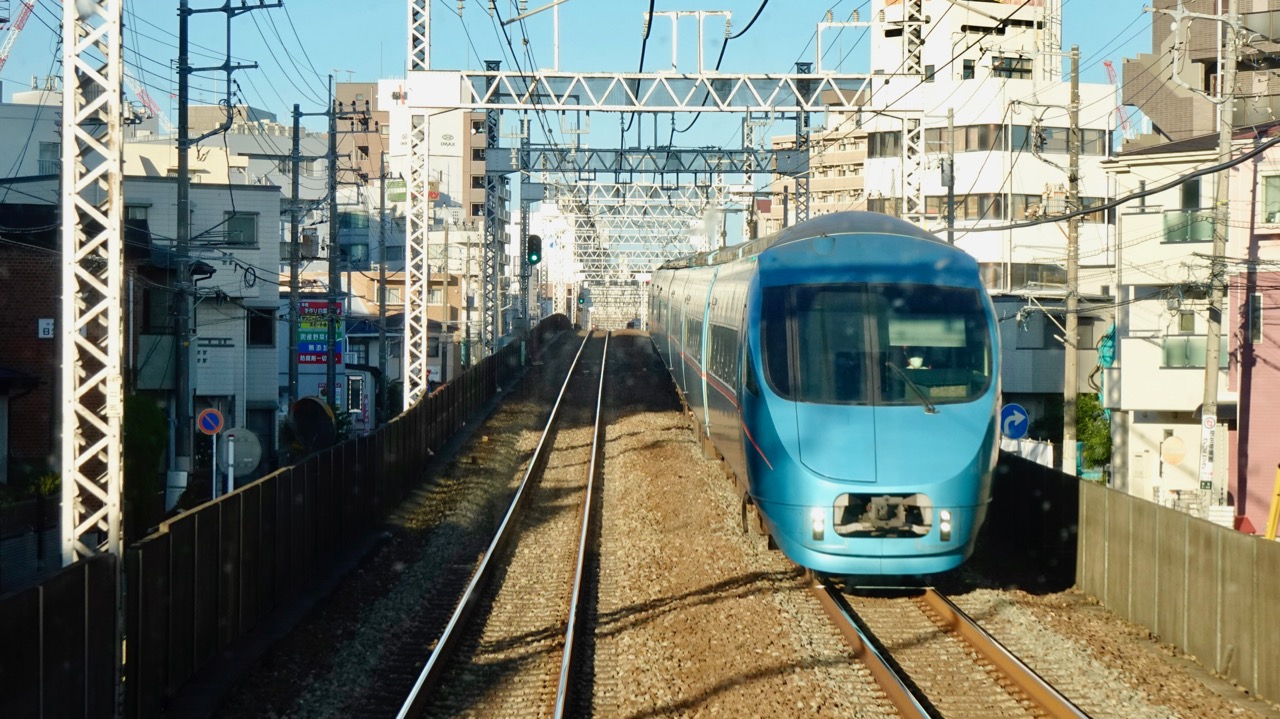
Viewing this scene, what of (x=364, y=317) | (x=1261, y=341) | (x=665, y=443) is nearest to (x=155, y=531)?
(x=665, y=443)

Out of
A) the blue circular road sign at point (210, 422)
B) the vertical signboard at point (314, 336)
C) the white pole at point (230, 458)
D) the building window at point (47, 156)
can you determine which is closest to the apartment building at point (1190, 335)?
the white pole at point (230, 458)

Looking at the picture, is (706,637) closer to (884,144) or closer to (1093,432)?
(1093,432)

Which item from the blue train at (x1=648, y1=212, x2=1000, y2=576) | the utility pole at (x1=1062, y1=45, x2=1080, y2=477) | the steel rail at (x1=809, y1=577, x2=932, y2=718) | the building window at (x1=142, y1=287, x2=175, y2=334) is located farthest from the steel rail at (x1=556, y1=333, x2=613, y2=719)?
the building window at (x1=142, y1=287, x2=175, y2=334)

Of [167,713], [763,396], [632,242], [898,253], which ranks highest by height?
[632,242]

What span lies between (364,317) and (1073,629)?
32393 mm

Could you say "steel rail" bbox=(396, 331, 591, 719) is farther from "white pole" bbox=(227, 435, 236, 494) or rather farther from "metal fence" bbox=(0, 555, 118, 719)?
"white pole" bbox=(227, 435, 236, 494)

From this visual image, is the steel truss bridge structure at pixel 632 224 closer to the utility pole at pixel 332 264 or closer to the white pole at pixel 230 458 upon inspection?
the utility pole at pixel 332 264

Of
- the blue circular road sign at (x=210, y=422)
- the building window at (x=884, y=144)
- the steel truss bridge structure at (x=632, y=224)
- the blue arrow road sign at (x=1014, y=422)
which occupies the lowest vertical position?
the blue circular road sign at (x=210, y=422)

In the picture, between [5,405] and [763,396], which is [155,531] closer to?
[763,396]

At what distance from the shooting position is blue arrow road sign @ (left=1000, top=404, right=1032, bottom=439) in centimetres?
1483

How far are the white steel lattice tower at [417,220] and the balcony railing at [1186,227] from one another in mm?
14286

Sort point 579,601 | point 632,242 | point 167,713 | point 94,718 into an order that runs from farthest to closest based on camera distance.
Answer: point 632,242, point 579,601, point 167,713, point 94,718

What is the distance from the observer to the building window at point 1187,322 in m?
24.4

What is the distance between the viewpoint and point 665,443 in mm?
21688
